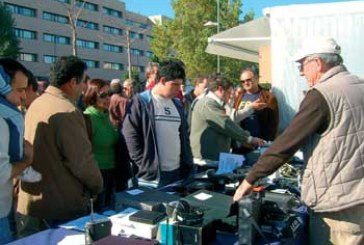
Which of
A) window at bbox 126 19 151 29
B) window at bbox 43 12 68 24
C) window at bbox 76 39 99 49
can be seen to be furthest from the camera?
window at bbox 126 19 151 29

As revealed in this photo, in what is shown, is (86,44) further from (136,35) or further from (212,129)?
(212,129)

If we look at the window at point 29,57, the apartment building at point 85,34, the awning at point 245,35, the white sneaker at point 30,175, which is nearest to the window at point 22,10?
the apartment building at point 85,34

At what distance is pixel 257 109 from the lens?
523 centimetres

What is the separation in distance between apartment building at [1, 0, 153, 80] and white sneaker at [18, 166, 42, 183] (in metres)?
40.0

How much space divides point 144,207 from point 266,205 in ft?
2.04

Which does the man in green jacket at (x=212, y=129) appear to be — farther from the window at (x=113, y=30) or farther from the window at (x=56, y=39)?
the window at (x=113, y=30)

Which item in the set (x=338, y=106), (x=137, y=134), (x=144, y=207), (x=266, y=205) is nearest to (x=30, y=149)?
(x=144, y=207)

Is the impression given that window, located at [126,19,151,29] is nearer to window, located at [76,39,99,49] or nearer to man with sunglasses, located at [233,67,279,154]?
window, located at [76,39,99,49]

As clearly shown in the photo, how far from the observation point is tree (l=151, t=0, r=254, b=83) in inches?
1032

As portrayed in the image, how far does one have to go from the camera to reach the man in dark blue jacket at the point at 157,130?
339cm

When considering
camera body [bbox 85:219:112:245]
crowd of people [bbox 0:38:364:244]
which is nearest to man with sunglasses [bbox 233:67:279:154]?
crowd of people [bbox 0:38:364:244]

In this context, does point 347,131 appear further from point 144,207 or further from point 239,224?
point 144,207

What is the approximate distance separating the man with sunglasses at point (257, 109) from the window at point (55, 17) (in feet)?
163

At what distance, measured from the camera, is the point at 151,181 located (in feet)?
11.2
